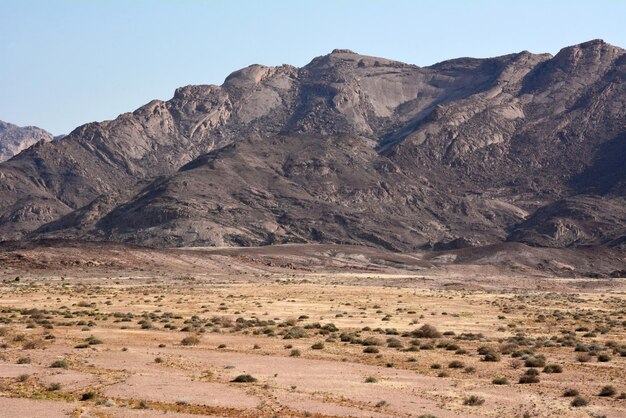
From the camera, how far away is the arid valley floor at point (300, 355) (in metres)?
28.5

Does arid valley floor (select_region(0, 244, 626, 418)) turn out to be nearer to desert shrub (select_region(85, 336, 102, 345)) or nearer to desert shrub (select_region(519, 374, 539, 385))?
desert shrub (select_region(519, 374, 539, 385))

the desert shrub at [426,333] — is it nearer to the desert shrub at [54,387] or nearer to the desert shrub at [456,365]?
the desert shrub at [456,365]

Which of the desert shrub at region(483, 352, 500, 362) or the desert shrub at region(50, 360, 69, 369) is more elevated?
the desert shrub at region(50, 360, 69, 369)

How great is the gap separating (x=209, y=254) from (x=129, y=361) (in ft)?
409

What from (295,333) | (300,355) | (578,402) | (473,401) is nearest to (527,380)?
(578,402)

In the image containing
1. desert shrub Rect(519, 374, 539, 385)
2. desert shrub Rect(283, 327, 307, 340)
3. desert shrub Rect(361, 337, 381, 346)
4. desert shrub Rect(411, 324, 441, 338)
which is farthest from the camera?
desert shrub Rect(411, 324, 441, 338)

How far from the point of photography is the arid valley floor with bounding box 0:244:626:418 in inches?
1122

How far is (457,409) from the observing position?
28.6 meters

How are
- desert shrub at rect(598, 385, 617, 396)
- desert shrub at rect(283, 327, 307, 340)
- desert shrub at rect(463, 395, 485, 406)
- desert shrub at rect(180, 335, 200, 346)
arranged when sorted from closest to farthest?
desert shrub at rect(463, 395, 485, 406)
desert shrub at rect(598, 385, 617, 396)
desert shrub at rect(180, 335, 200, 346)
desert shrub at rect(283, 327, 307, 340)

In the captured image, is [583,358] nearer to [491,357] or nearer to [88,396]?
[491,357]

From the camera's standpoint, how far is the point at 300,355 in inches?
1607

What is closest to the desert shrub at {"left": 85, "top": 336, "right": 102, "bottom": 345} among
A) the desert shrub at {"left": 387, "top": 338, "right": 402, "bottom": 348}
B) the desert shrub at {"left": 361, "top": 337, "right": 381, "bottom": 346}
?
the desert shrub at {"left": 361, "top": 337, "right": 381, "bottom": 346}

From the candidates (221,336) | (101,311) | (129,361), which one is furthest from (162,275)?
(129,361)

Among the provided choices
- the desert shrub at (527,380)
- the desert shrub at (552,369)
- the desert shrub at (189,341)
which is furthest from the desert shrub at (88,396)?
the desert shrub at (552,369)
